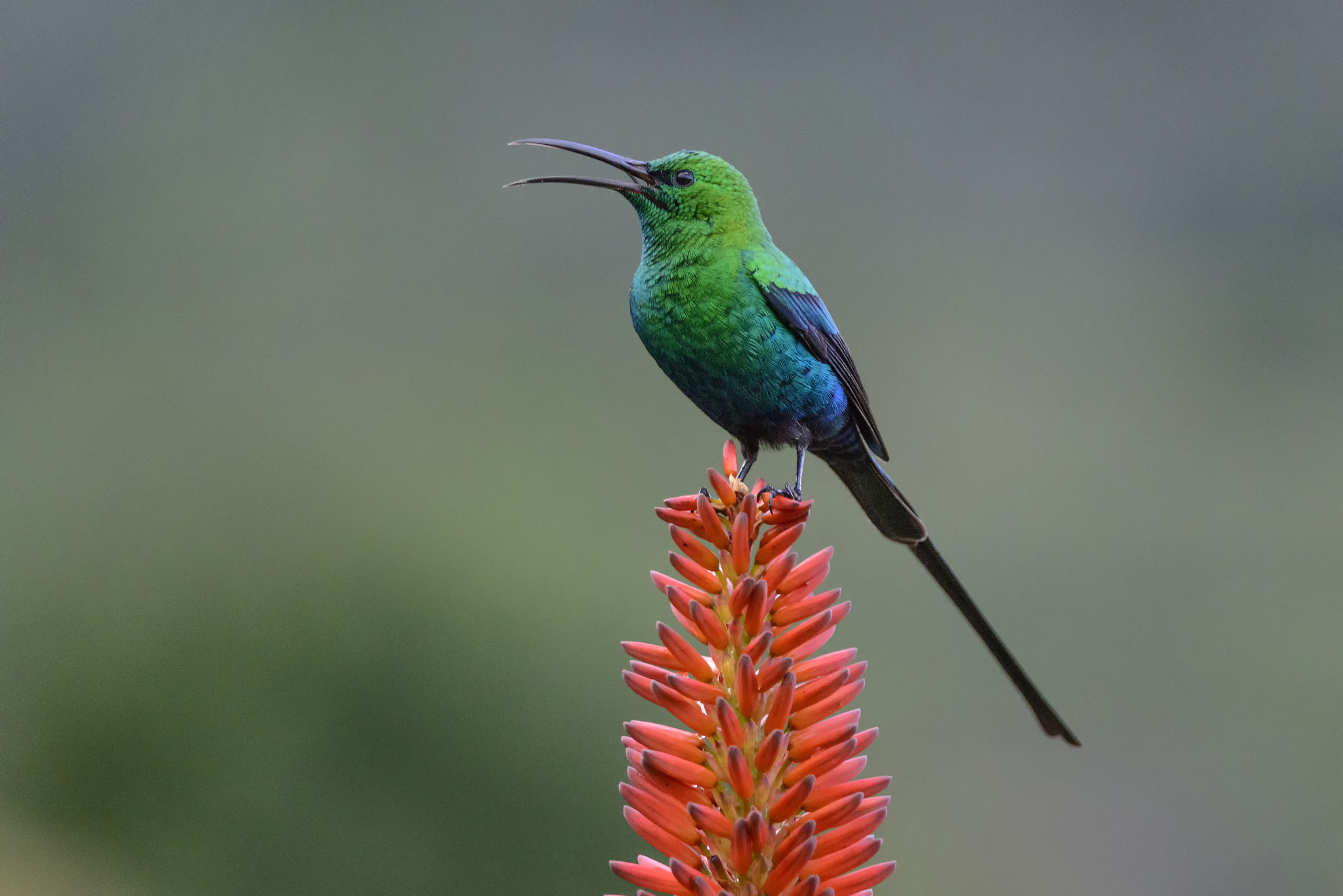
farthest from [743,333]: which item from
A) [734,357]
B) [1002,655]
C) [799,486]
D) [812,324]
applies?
[1002,655]

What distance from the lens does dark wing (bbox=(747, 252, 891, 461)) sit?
2348mm

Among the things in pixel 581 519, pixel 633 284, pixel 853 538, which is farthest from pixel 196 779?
pixel 853 538

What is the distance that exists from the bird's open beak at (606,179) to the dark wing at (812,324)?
301 millimetres

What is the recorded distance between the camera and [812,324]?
2.40m

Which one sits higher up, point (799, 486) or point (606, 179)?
point (606, 179)

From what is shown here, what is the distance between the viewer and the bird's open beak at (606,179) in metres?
2.24

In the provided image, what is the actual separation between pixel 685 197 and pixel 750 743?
149 centimetres

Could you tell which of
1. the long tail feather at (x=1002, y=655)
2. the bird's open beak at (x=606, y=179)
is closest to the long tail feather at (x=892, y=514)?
the long tail feather at (x=1002, y=655)

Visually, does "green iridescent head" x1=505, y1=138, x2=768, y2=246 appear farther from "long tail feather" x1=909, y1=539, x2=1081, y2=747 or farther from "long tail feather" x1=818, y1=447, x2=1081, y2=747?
"long tail feather" x1=909, y1=539, x2=1081, y2=747

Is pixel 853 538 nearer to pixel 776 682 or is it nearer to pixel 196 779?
pixel 196 779

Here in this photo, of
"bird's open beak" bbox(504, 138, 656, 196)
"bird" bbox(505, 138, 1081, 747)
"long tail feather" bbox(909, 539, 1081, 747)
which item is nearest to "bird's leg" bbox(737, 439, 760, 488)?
"bird" bbox(505, 138, 1081, 747)

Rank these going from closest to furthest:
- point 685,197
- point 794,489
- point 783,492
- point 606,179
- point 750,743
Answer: point 750,743, point 783,492, point 794,489, point 606,179, point 685,197

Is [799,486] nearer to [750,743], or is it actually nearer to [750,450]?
[750,450]

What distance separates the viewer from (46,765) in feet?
14.2
